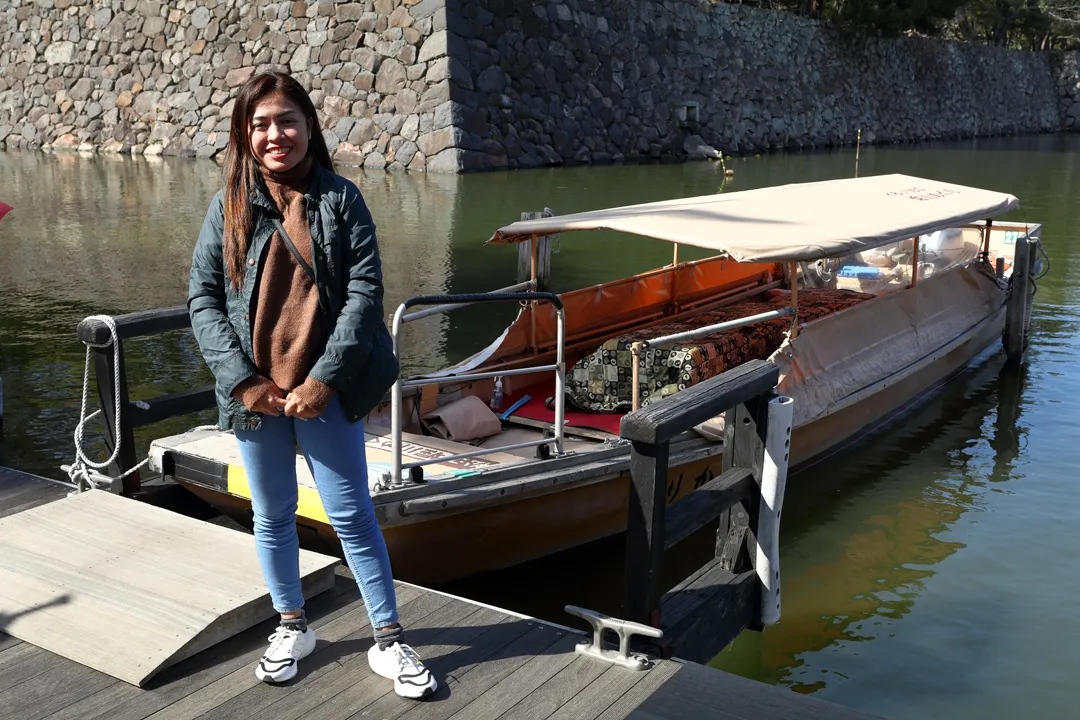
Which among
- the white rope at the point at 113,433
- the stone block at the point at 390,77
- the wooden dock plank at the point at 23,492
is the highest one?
the stone block at the point at 390,77

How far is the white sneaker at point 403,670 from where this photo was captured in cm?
351

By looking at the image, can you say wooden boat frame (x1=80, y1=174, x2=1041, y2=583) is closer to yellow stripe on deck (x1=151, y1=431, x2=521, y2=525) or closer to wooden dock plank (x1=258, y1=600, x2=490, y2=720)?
yellow stripe on deck (x1=151, y1=431, x2=521, y2=525)

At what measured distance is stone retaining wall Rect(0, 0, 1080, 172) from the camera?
80.6 ft

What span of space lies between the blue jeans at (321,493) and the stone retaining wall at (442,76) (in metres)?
21.1

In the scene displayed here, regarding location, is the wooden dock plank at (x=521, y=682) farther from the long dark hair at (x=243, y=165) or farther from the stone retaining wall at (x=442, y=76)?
the stone retaining wall at (x=442, y=76)

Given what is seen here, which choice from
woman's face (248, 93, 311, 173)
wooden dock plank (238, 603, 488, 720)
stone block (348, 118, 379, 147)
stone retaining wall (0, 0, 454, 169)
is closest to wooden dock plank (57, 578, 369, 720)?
wooden dock plank (238, 603, 488, 720)

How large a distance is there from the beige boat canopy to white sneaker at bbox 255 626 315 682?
3547mm

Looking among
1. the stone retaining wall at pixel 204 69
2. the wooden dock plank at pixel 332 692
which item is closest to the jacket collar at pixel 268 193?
the wooden dock plank at pixel 332 692

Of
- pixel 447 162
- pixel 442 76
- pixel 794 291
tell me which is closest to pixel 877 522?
pixel 794 291

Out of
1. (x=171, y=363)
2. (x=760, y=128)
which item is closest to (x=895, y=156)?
Answer: (x=760, y=128)

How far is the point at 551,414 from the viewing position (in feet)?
23.6

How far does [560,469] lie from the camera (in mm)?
5652

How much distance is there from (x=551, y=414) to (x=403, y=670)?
375 centimetres

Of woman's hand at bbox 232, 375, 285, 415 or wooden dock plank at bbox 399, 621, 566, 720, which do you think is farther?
wooden dock plank at bbox 399, 621, 566, 720
